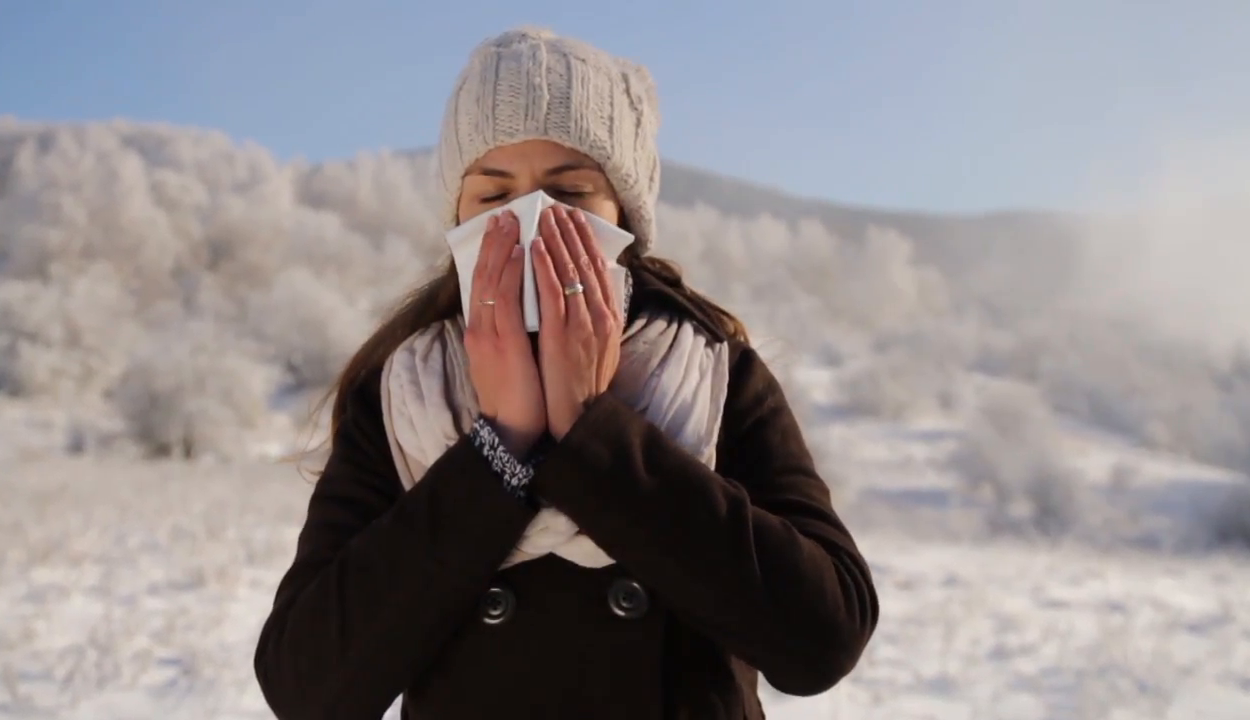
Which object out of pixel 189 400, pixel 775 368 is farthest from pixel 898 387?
pixel 775 368

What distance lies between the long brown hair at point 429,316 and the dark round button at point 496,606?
0.38 meters

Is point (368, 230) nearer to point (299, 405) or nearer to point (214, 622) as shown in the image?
point (299, 405)

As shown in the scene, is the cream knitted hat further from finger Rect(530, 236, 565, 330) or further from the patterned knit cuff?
the patterned knit cuff

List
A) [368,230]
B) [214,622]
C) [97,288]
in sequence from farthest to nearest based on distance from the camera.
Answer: [368,230] < [97,288] < [214,622]

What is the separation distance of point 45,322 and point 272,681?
1010 centimetres

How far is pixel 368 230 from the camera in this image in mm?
15898

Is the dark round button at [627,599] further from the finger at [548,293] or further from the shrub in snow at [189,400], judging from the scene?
the shrub in snow at [189,400]

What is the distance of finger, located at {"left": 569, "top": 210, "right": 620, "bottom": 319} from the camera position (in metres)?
0.98

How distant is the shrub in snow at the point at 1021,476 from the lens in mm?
6223

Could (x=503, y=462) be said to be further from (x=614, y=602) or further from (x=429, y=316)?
(x=429, y=316)

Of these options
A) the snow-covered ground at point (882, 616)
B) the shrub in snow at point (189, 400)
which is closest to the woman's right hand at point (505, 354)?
the snow-covered ground at point (882, 616)

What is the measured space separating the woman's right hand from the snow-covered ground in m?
2.29

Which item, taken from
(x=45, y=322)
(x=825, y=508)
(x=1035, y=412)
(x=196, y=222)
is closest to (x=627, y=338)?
(x=825, y=508)

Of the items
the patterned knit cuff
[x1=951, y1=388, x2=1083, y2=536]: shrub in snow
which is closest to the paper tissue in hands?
the patterned knit cuff
